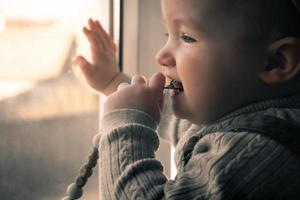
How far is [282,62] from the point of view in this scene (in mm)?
749

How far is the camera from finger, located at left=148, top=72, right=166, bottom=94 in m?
0.81

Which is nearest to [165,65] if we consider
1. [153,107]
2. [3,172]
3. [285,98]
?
[153,107]

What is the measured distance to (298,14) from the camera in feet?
2.41

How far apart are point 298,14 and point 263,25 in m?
0.06

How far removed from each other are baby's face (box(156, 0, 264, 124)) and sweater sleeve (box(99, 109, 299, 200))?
60 millimetres

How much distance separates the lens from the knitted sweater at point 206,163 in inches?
26.6

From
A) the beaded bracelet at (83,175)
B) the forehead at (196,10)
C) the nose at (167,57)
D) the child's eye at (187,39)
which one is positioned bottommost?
the beaded bracelet at (83,175)

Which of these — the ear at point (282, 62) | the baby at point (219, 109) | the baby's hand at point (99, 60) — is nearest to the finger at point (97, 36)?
the baby's hand at point (99, 60)

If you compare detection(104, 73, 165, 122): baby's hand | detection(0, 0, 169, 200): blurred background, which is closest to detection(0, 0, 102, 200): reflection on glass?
detection(0, 0, 169, 200): blurred background

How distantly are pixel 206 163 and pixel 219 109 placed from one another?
0.40ft

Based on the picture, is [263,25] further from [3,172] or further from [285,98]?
[3,172]

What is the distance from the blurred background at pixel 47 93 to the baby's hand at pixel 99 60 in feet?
0.06

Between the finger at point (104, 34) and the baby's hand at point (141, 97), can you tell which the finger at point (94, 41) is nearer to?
the finger at point (104, 34)

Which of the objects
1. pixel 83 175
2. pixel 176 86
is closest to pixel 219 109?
pixel 176 86
